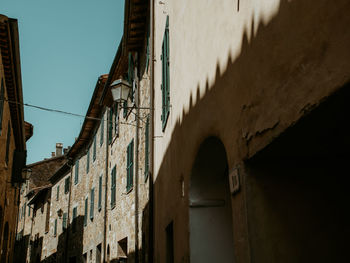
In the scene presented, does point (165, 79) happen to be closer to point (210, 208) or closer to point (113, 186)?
point (210, 208)

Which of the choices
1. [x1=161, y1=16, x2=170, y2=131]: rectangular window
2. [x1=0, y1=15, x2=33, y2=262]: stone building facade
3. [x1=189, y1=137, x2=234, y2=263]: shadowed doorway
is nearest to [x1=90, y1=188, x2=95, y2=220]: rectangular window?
[x1=0, y1=15, x2=33, y2=262]: stone building facade

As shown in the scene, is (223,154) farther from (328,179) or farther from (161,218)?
(161,218)

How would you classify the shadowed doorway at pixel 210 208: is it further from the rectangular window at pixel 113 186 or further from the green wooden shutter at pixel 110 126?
the green wooden shutter at pixel 110 126

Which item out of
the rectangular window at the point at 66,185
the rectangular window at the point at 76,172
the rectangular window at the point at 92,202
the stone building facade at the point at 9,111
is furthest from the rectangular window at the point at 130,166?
the rectangular window at the point at 66,185

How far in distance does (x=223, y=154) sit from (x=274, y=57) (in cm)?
193

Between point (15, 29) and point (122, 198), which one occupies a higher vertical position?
point (15, 29)

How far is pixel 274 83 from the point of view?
2559 millimetres

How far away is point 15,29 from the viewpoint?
1070 centimetres

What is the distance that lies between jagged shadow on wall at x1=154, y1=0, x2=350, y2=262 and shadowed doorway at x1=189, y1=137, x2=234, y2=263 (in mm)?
189

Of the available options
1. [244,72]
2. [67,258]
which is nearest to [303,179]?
[244,72]

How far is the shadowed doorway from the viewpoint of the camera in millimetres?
4383

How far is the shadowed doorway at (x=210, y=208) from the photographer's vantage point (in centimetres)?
438

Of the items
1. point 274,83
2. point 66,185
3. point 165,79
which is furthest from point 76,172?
point 274,83

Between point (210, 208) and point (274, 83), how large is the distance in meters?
2.30
